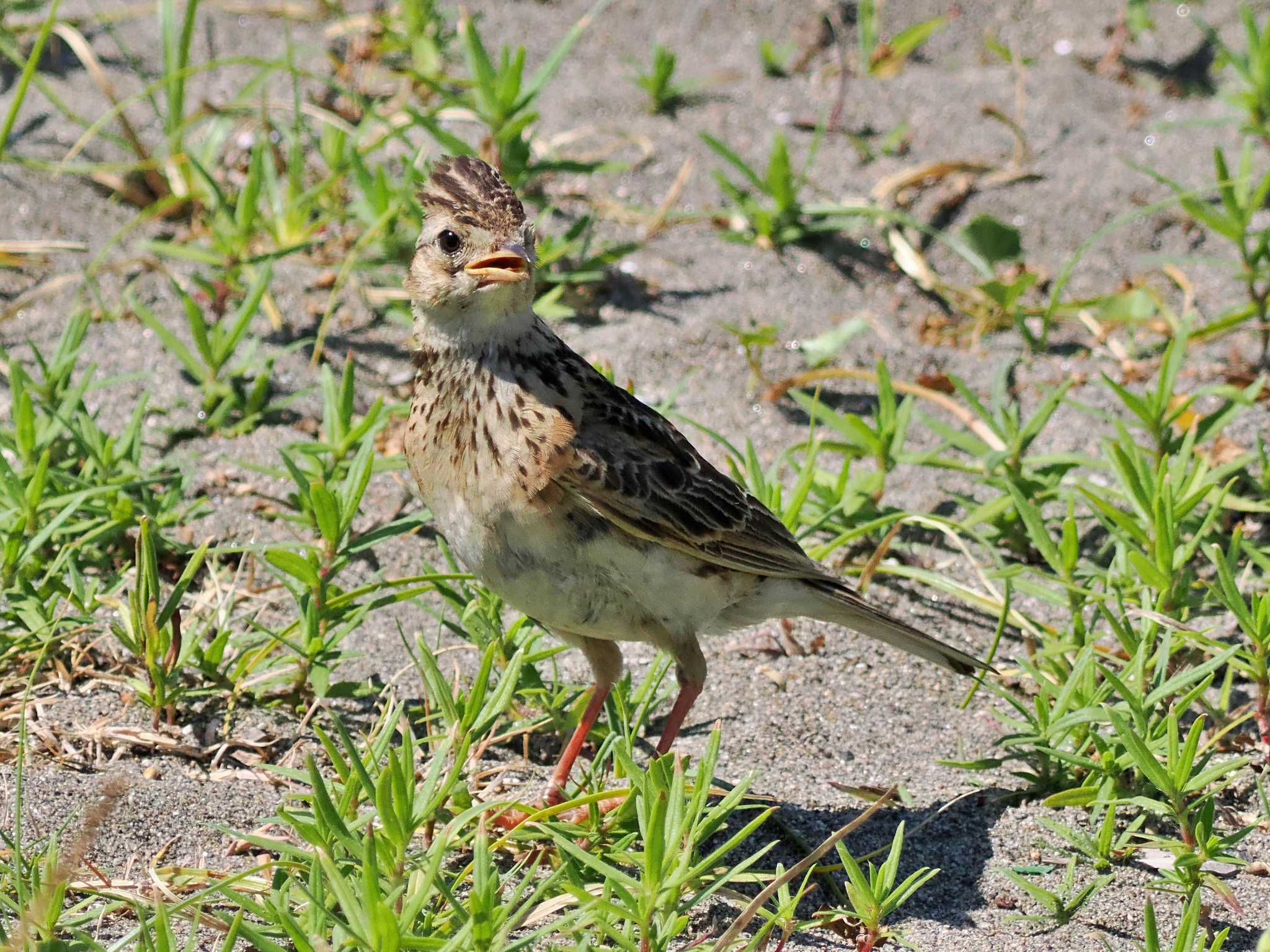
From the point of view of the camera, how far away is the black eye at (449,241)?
14.3 ft

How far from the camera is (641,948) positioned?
354 cm

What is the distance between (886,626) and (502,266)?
1.66 m

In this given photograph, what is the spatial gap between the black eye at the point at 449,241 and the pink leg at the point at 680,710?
147 cm

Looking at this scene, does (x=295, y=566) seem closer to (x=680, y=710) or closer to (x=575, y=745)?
(x=575, y=745)

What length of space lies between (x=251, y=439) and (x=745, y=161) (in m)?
3.06

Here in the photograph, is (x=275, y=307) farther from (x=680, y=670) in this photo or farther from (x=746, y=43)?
(x=746, y=43)

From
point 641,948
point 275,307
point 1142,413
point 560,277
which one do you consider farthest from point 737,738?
point 275,307

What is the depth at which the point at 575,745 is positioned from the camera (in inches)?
179

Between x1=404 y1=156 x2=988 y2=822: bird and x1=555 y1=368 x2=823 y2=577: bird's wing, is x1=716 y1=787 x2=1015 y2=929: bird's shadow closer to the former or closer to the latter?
x1=404 y1=156 x2=988 y2=822: bird

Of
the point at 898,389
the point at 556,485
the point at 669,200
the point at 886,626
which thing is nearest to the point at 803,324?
the point at 898,389

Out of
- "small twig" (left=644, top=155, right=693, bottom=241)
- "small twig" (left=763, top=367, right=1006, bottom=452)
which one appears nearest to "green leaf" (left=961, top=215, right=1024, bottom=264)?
"small twig" (left=763, top=367, right=1006, bottom=452)

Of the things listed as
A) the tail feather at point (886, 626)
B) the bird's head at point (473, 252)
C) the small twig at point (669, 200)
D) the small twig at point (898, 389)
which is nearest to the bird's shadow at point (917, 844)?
the tail feather at point (886, 626)

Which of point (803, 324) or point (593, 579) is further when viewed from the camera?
point (803, 324)

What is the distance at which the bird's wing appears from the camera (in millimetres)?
4266
